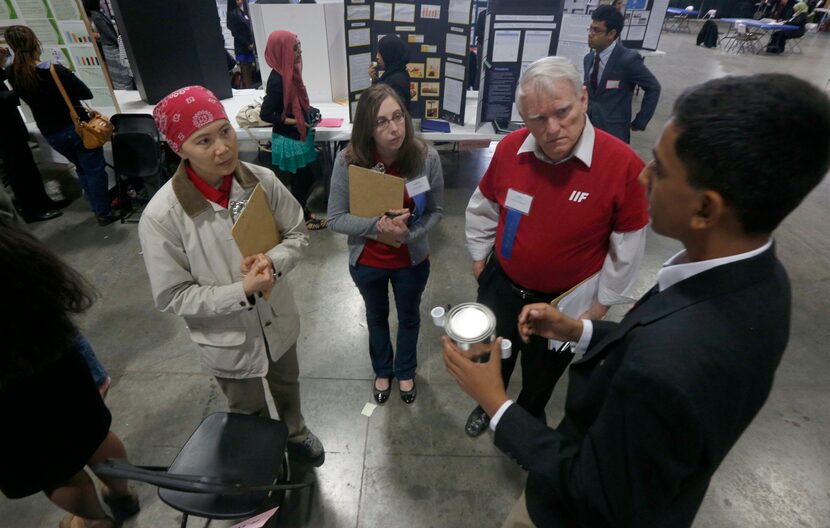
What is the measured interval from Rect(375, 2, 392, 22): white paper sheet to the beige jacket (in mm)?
2815

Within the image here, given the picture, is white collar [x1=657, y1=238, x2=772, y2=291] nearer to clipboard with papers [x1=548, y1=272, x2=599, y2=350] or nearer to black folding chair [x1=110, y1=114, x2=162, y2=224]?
clipboard with papers [x1=548, y1=272, x2=599, y2=350]

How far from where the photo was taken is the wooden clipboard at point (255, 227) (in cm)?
138

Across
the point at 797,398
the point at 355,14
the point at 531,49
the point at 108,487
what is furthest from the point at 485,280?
the point at 355,14

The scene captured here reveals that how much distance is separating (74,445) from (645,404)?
167cm

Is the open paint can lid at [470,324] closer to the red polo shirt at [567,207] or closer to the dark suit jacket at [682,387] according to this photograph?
the dark suit jacket at [682,387]

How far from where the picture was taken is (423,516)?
78.8 inches

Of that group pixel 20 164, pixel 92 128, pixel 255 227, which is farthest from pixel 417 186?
pixel 20 164

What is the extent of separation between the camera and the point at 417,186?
1.90m

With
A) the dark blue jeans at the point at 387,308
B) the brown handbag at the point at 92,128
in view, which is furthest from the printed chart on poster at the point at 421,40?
the dark blue jeans at the point at 387,308

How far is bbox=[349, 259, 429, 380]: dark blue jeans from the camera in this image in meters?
2.09

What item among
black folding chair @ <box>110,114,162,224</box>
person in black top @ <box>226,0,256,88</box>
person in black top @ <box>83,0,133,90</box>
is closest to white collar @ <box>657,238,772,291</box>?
black folding chair @ <box>110,114,162,224</box>

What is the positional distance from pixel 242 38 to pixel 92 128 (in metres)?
4.00

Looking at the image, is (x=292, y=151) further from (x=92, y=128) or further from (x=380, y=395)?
(x=380, y=395)

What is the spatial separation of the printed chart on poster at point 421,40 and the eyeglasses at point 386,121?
7.87 feet
